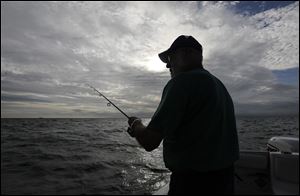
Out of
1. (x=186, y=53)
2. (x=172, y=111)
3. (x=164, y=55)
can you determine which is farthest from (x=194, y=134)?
(x=164, y=55)

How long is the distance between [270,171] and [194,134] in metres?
2.51

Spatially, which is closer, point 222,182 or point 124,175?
point 222,182

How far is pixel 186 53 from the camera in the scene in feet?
7.86

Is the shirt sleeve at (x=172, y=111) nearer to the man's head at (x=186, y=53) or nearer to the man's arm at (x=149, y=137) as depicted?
the man's arm at (x=149, y=137)

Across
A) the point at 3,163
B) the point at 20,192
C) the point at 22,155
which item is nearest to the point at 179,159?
the point at 20,192

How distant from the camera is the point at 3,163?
927cm

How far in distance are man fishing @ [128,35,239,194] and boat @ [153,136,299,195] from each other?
4.17 feet

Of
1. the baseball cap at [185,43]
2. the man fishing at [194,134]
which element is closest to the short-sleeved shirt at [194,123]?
the man fishing at [194,134]

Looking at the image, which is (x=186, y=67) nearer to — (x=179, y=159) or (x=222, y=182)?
(x=179, y=159)

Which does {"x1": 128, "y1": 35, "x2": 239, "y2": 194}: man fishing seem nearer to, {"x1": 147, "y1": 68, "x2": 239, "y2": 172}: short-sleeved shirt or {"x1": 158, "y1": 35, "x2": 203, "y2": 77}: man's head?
{"x1": 147, "y1": 68, "x2": 239, "y2": 172}: short-sleeved shirt

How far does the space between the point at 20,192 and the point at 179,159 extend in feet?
17.6

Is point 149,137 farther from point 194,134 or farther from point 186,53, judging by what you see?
point 186,53

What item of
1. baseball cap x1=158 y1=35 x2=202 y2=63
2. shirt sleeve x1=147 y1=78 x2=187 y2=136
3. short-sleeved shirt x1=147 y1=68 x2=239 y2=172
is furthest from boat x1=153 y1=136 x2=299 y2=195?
baseball cap x1=158 y1=35 x2=202 y2=63

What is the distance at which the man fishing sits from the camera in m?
2.02
